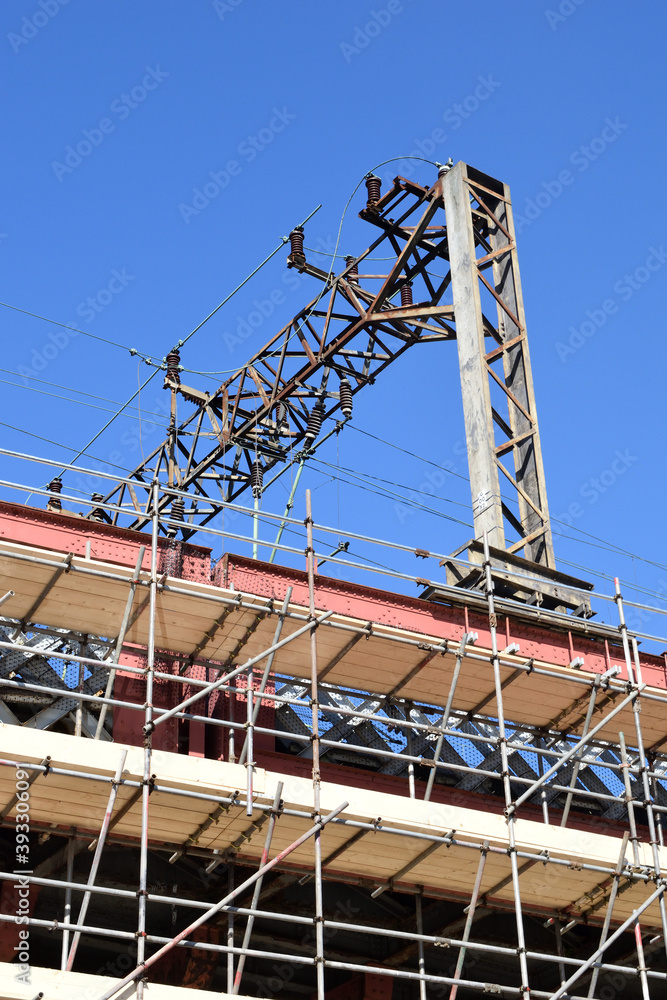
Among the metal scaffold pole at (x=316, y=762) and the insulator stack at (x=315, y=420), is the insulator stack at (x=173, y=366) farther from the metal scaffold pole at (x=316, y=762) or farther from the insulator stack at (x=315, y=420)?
the metal scaffold pole at (x=316, y=762)

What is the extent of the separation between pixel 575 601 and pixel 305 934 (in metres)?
5.85

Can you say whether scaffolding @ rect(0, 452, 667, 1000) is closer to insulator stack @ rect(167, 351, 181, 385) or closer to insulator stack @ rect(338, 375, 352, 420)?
insulator stack @ rect(338, 375, 352, 420)

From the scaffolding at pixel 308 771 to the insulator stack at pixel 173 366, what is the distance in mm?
9934

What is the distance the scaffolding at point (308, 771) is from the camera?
14.7 meters

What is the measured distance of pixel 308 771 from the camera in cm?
1731

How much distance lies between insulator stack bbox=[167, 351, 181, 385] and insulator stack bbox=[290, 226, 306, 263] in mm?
3859

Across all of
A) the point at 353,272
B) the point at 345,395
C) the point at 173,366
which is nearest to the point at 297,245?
the point at 353,272

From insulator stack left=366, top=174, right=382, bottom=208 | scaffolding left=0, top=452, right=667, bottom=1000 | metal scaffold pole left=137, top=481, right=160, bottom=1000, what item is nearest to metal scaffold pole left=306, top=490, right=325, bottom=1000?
scaffolding left=0, top=452, right=667, bottom=1000

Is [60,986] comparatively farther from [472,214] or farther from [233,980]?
[472,214]

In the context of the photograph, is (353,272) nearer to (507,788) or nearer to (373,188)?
(373,188)

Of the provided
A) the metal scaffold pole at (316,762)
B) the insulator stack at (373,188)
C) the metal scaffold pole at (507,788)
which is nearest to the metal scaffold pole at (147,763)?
the metal scaffold pole at (316,762)

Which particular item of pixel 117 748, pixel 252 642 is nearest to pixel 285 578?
pixel 252 642

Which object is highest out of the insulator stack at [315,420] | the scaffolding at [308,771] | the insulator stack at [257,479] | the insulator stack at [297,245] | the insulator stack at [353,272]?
the insulator stack at [297,245]

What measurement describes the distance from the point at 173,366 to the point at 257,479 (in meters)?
3.12
